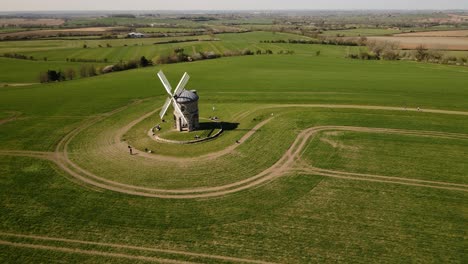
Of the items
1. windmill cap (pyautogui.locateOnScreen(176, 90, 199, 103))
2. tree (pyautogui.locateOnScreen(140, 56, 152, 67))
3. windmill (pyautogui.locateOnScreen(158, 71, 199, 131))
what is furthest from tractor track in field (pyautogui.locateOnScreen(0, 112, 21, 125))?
tree (pyautogui.locateOnScreen(140, 56, 152, 67))

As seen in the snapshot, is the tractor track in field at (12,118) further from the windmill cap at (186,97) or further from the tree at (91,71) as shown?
the tree at (91,71)

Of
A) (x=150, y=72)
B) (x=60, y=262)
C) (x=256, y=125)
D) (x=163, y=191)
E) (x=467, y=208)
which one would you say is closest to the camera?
(x=60, y=262)

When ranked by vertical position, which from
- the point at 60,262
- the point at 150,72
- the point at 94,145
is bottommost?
the point at 60,262

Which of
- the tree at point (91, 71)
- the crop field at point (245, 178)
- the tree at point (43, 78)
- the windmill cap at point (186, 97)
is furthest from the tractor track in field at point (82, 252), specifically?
the tree at point (91, 71)

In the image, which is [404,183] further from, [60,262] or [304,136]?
[60,262]

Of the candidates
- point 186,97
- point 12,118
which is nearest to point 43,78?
point 12,118

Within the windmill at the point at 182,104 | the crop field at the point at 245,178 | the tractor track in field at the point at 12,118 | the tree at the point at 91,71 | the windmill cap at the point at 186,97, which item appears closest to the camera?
the crop field at the point at 245,178

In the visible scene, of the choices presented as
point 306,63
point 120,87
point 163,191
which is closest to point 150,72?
point 120,87
